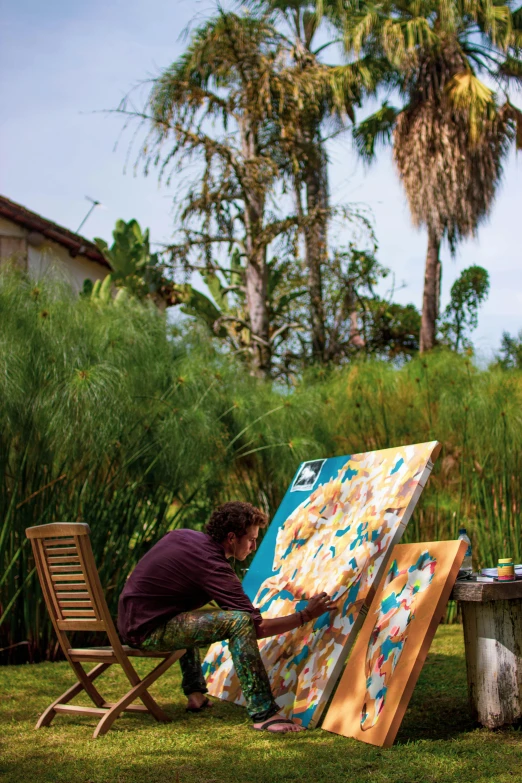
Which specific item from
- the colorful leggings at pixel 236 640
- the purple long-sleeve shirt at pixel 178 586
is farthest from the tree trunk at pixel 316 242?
the colorful leggings at pixel 236 640

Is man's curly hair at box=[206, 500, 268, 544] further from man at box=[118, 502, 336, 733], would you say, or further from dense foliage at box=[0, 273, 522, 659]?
dense foliage at box=[0, 273, 522, 659]

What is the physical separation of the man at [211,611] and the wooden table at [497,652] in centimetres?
66

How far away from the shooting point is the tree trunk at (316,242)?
12.8 meters

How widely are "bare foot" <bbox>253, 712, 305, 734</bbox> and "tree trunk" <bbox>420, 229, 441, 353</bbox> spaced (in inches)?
474

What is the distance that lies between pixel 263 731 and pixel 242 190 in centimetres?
980

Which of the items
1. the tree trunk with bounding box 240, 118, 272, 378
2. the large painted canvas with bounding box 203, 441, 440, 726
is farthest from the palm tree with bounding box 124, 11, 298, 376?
the large painted canvas with bounding box 203, 441, 440, 726

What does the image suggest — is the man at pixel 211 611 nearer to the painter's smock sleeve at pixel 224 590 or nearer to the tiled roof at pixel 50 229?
the painter's smock sleeve at pixel 224 590

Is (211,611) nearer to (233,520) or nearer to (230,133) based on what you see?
(233,520)

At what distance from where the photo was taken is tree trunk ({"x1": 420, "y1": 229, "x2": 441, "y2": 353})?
15.3 m

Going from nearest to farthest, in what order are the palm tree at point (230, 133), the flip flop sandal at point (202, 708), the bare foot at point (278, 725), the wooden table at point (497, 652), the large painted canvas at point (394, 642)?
1. the large painted canvas at point (394, 642)
2. the wooden table at point (497, 652)
3. the bare foot at point (278, 725)
4. the flip flop sandal at point (202, 708)
5. the palm tree at point (230, 133)

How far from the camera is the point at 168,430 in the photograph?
19.7 ft

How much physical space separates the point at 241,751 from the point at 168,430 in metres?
2.88

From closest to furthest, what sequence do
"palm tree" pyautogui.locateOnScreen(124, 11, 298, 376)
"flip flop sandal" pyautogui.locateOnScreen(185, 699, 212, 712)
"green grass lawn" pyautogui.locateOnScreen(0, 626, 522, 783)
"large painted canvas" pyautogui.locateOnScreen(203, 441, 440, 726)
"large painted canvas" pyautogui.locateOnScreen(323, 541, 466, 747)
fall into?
"green grass lawn" pyautogui.locateOnScreen(0, 626, 522, 783) → "large painted canvas" pyautogui.locateOnScreen(323, 541, 466, 747) → "large painted canvas" pyautogui.locateOnScreen(203, 441, 440, 726) → "flip flop sandal" pyautogui.locateOnScreen(185, 699, 212, 712) → "palm tree" pyautogui.locateOnScreen(124, 11, 298, 376)

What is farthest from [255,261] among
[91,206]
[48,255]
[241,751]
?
[241,751]
